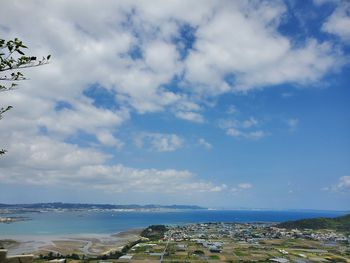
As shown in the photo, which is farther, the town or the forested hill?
the forested hill

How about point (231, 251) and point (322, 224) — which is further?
point (322, 224)

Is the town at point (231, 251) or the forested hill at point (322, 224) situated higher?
the forested hill at point (322, 224)

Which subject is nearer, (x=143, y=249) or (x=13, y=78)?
(x=13, y=78)

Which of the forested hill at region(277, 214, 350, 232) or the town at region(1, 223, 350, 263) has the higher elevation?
the forested hill at region(277, 214, 350, 232)

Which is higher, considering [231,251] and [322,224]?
[322,224]

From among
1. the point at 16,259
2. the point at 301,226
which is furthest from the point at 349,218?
the point at 16,259

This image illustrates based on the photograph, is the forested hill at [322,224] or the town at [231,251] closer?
the town at [231,251]

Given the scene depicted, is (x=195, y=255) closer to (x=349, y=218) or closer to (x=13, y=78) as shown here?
(x=13, y=78)

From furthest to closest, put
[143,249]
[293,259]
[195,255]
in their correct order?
[143,249]
[195,255]
[293,259]

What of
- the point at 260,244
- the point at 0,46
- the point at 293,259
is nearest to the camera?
the point at 0,46

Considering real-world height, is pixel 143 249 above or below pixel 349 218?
below
